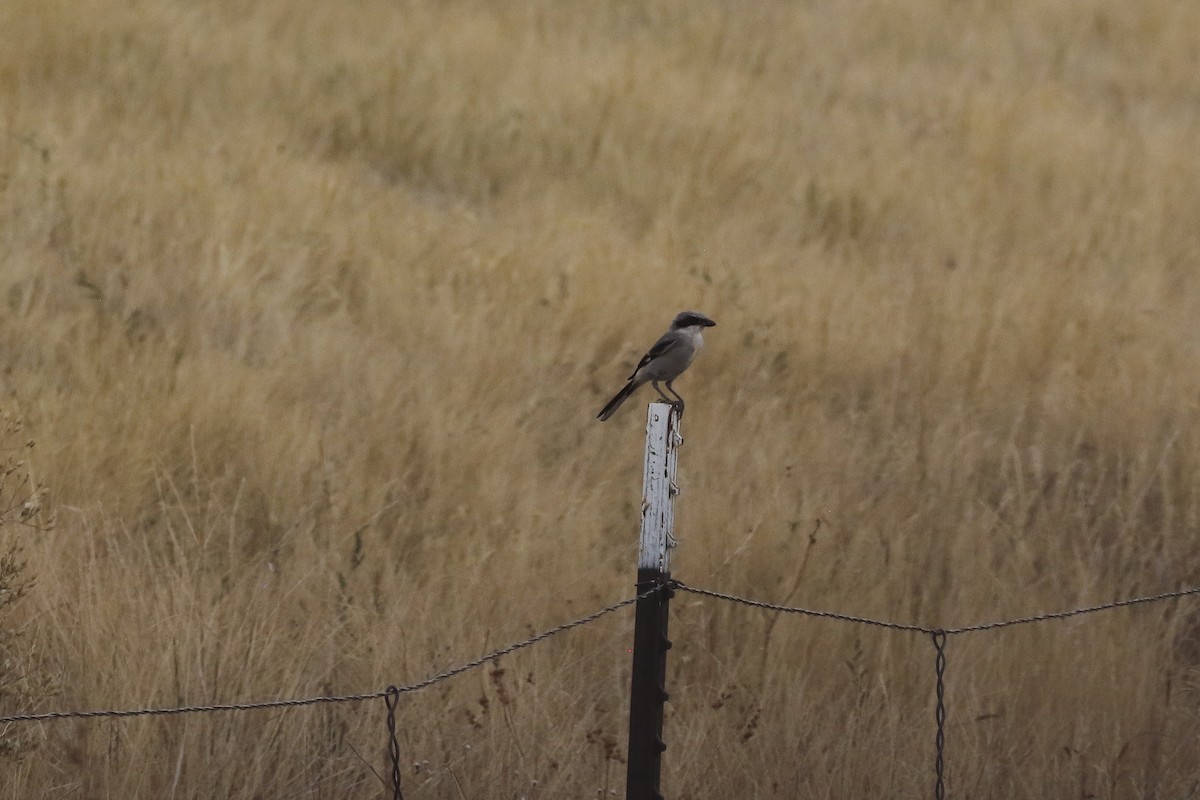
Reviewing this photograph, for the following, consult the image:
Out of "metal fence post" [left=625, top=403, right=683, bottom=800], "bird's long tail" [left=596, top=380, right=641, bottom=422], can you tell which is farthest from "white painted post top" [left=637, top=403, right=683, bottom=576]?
"bird's long tail" [left=596, top=380, right=641, bottom=422]

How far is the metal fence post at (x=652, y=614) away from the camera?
3.60 metres

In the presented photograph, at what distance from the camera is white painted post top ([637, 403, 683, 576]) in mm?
3609

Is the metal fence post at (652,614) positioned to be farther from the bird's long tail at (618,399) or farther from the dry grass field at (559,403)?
the bird's long tail at (618,399)

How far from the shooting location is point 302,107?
10133 mm

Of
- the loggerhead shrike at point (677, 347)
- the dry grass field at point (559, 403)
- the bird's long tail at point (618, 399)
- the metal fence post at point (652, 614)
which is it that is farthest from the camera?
the bird's long tail at point (618, 399)

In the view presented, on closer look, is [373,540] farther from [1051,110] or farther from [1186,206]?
[1051,110]

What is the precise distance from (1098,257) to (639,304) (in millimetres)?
2962

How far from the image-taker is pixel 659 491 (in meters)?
3.63

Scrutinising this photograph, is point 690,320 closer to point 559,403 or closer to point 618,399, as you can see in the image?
point 618,399

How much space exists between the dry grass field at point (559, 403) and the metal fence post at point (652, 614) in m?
0.63

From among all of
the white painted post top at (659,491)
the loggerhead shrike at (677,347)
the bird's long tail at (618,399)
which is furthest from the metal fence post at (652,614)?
the bird's long tail at (618,399)

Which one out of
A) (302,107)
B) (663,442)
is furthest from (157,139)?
(663,442)

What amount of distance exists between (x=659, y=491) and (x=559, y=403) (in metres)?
3.12

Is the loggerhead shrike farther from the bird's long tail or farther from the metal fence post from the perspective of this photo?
the metal fence post
